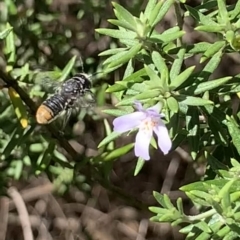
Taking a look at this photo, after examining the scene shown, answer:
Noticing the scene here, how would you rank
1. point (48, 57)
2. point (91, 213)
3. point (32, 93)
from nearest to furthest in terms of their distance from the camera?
point (32, 93), point (48, 57), point (91, 213)

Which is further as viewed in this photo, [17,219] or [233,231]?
[17,219]

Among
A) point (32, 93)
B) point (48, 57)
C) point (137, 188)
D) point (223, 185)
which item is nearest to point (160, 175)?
point (137, 188)

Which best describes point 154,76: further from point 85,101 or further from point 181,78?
point 85,101

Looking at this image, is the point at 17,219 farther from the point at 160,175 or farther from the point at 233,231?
the point at 233,231

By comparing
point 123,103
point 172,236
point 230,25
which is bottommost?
point 172,236

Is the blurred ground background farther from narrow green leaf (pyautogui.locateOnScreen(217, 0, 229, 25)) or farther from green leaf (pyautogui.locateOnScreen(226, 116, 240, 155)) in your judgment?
narrow green leaf (pyautogui.locateOnScreen(217, 0, 229, 25))

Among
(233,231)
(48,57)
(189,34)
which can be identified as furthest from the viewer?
(189,34)

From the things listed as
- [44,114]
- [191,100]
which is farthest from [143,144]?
[44,114]
